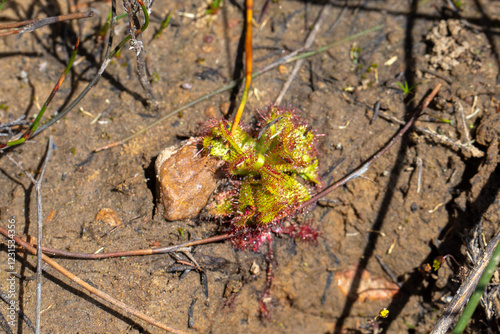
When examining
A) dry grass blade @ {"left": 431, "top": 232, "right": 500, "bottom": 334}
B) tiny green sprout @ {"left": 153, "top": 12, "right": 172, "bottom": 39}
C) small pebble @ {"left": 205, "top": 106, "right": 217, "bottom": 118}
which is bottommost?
dry grass blade @ {"left": 431, "top": 232, "right": 500, "bottom": 334}

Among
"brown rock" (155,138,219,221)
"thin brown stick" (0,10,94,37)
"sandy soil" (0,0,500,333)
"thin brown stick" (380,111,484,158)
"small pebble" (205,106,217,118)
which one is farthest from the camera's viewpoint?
"small pebble" (205,106,217,118)

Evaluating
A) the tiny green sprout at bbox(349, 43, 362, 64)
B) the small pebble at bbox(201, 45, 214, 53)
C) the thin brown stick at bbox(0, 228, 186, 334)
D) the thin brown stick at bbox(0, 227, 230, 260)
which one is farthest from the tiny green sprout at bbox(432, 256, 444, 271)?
the small pebble at bbox(201, 45, 214, 53)

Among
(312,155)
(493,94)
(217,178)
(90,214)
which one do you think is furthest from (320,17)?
(90,214)

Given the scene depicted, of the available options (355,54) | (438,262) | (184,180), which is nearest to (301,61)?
(355,54)

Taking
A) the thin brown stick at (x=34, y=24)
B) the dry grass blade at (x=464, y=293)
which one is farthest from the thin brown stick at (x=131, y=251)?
the dry grass blade at (x=464, y=293)

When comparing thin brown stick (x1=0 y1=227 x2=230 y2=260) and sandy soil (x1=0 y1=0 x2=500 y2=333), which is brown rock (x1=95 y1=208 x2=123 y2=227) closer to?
sandy soil (x1=0 y1=0 x2=500 y2=333)

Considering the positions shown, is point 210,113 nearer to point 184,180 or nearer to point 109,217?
point 184,180

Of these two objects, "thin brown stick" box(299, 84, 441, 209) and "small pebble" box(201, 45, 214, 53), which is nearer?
"thin brown stick" box(299, 84, 441, 209)

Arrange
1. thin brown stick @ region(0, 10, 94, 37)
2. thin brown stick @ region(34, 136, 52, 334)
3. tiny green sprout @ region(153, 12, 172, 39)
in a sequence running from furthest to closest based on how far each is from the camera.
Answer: tiny green sprout @ region(153, 12, 172, 39)
thin brown stick @ region(0, 10, 94, 37)
thin brown stick @ region(34, 136, 52, 334)
